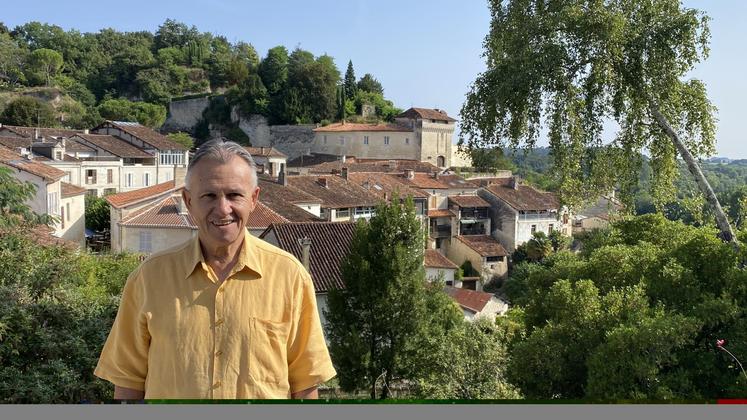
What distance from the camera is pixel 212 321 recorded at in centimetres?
161

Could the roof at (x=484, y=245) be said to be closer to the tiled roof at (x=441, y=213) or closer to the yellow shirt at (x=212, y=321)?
the tiled roof at (x=441, y=213)

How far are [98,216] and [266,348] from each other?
1810cm

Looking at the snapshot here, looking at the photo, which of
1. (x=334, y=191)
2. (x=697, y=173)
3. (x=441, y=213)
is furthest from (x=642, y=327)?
(x=441, y=213)

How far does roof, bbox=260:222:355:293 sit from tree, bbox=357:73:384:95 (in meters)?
18.6

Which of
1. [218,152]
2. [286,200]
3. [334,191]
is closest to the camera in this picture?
[218,152]

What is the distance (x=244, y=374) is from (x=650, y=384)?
10.5 ft

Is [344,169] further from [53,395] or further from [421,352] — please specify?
[53,395]

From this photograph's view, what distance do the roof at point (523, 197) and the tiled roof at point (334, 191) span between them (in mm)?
7560

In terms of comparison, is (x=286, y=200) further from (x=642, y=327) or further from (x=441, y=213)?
(x=642, y=327)

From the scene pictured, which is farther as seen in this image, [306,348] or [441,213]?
[441,213]

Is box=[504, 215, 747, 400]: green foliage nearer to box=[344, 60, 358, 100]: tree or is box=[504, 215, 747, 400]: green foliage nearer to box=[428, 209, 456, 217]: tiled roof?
box=[428, 209, 456, 217]: tiled roof

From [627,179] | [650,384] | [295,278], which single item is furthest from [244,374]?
[627,179]

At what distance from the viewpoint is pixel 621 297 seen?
15.3ft

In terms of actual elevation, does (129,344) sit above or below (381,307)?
above
